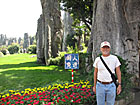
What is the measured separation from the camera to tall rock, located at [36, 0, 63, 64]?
44.0 feet

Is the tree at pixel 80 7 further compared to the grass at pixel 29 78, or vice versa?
the tree at pixel 80 7

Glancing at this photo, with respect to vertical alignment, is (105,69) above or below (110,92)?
above

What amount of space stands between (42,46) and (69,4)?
540 cm

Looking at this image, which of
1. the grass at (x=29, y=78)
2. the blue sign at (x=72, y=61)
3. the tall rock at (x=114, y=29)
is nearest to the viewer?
the blue sign at (x=72, y=61)

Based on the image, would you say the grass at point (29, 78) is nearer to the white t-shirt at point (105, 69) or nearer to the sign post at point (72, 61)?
the sign post at point (72, 61)

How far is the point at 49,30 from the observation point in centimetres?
1339

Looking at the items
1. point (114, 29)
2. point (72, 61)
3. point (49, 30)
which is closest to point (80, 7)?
point (49, 30)

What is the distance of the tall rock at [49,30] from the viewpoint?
13.4 meters

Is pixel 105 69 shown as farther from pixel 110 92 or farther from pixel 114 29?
pixel 114 29

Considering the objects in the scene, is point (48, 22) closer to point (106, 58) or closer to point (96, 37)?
point (96, 37)

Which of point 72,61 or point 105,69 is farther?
point 72,61

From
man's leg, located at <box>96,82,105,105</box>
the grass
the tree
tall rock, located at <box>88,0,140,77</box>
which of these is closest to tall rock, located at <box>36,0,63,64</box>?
the tree

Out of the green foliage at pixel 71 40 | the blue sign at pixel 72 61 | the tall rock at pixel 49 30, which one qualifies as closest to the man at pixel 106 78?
the blue sign at pixel 72 61

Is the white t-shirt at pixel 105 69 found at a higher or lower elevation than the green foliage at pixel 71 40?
lower
